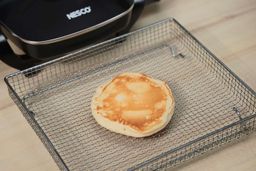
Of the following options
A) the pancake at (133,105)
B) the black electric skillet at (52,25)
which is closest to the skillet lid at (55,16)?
the black electric skillet at (52,25)

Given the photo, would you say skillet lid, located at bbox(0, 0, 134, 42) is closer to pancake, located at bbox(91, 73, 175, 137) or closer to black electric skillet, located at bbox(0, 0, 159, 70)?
black electric skillet, located at bbox(0, 0, 159, 70)

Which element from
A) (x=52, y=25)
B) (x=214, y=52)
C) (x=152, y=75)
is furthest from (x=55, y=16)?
(x=214, y=52)

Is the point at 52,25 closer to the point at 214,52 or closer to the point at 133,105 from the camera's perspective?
the point at 133,105

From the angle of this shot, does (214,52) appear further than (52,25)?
Yes

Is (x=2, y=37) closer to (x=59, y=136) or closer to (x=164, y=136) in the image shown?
(x=59, y=136)

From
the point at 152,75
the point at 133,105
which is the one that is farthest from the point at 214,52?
the point at 133,105

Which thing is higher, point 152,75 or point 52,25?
point 52,25
